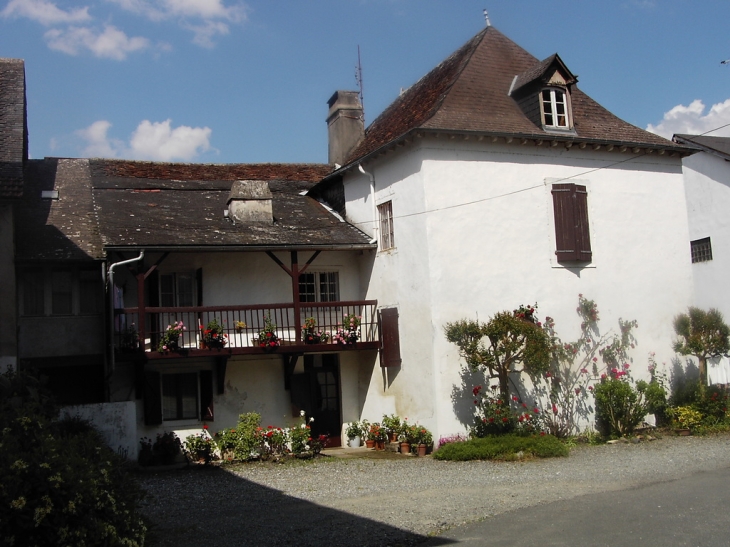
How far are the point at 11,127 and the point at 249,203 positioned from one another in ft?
16.9

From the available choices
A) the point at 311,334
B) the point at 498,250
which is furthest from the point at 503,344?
the point at 311,334

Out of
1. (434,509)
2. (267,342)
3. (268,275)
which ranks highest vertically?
(268,275)

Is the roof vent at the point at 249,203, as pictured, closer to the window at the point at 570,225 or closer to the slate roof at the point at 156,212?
the slate roof at the point at 156,212

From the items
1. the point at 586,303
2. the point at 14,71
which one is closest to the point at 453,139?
the point at 586,303

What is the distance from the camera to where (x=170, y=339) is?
15000mm

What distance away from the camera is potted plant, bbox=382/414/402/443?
16.0 meters

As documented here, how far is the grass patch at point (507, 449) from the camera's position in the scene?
542 inches

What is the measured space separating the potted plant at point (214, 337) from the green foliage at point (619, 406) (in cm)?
794

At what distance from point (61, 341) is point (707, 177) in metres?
18.6

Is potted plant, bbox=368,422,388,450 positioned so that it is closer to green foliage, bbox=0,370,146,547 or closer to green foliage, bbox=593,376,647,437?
green foliage, bbox=593,376,647,437

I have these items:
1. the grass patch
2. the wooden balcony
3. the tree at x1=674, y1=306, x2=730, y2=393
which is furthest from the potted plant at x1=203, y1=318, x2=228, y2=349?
the tree at x1=674, y1=306, x2=730, y2=393

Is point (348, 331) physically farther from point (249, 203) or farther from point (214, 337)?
point (249, 203)

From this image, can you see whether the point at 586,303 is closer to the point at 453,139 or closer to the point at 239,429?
the point at 453,139

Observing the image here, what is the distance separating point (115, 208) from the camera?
55.8ft
